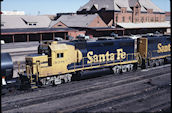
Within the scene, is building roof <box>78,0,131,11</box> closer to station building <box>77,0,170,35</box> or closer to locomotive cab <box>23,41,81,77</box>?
station building <box>77,0,170,35</box>

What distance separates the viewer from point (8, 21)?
58.9 m

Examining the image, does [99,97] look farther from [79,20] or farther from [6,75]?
[79,20]

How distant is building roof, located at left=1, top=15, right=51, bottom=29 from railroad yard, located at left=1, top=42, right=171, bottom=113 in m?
44.7

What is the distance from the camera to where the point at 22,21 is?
6138 cm

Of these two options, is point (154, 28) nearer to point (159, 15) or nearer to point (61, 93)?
point (159, 15)

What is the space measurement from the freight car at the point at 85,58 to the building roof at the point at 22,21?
141ft

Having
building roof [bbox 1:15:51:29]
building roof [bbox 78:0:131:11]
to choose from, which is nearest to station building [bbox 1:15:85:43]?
building roof [bbox 1:15:51:29]

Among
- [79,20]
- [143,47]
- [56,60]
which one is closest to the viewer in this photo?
[56,60]

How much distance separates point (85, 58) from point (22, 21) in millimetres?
46886

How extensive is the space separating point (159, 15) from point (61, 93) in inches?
3119

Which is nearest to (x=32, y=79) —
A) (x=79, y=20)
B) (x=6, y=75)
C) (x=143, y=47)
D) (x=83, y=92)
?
(x=6, y=75)

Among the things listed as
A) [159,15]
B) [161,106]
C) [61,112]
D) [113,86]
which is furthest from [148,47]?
[159,15]

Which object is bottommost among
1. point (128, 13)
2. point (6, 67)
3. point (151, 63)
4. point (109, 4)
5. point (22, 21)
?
point (151, 63)

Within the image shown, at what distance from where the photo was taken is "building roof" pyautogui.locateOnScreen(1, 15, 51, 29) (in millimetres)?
58150
